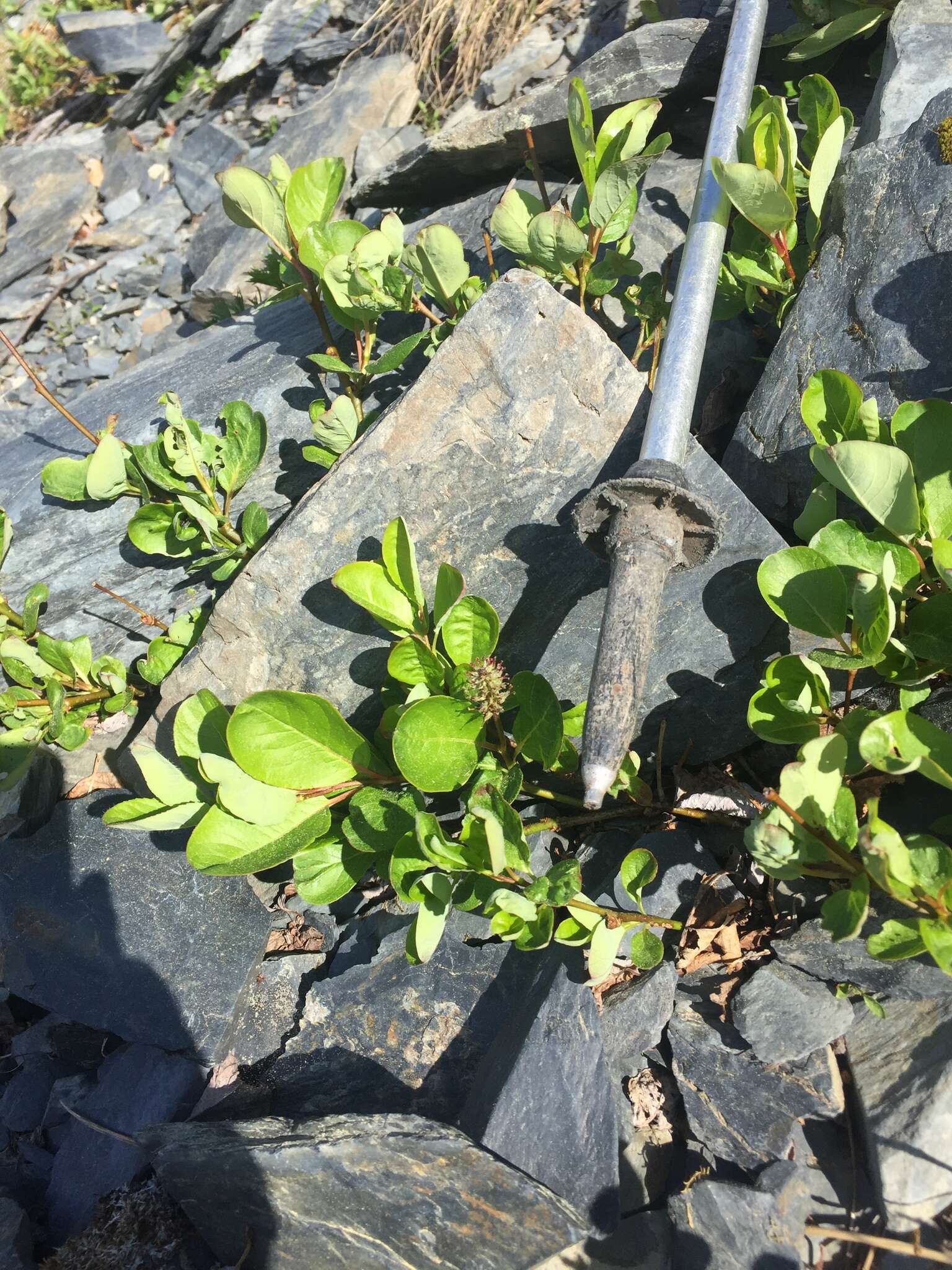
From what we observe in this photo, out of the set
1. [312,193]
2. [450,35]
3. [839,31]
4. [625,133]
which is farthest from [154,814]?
[450,35]

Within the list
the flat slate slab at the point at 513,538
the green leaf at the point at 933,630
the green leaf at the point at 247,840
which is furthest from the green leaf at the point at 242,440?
the green leaf at the point at 933,630

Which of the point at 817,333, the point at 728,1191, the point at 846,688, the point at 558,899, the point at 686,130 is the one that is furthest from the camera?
the point at 686,130

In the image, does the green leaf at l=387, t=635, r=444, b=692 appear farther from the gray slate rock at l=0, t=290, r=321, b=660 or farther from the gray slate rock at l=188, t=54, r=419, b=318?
the gray slate rock at l=188, t=54, r=419, b=318

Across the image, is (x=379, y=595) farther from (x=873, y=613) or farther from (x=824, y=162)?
(x=824, y=162)

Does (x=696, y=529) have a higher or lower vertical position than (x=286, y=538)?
lower

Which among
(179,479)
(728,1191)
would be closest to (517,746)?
(728,1191)

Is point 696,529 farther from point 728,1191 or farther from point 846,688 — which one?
point 728,1191

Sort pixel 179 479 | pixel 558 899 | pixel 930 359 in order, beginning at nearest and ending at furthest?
1. pixel 558 899
2. pixel 930 359
3. pixel 179 479

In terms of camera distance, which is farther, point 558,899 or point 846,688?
point 846,688
